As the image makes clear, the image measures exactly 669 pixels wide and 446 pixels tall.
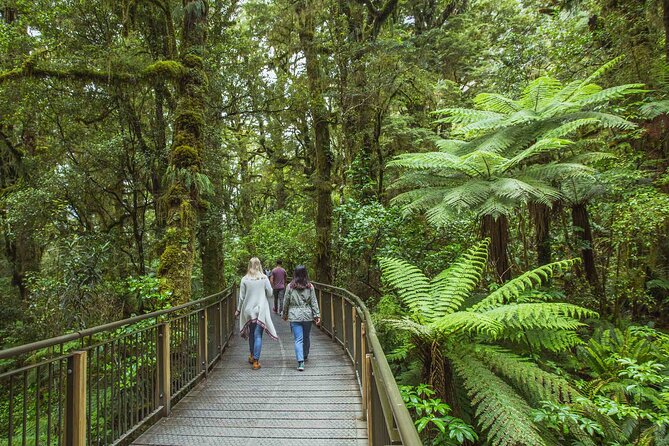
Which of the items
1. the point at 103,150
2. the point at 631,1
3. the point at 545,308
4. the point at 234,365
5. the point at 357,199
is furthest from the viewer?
the point at 357,199

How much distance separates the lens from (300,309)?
5918mm

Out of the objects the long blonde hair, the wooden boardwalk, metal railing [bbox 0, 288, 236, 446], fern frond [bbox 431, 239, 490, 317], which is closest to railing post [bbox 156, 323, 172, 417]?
metal railing [bbox 0, 288, 236, 446]

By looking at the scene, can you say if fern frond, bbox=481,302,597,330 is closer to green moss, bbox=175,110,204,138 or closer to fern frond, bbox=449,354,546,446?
fern frond, bbox=449,354,546,446

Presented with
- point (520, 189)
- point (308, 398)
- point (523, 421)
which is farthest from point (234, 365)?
point (520, 189)

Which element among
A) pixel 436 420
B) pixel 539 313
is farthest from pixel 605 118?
pixel 436 420

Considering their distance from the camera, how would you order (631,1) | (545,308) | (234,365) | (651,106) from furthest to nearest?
(631,1)
(234,365)
(651,106)
(545,308)

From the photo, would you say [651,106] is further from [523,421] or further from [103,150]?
[103,150]

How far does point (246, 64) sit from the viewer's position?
10805 millimetres

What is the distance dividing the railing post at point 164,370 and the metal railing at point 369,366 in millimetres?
2273

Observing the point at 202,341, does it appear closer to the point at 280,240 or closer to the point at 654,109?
the point at 654,109

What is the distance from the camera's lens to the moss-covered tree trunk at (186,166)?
7207mm

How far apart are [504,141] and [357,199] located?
573 centimetres

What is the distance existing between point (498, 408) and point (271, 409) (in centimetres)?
252

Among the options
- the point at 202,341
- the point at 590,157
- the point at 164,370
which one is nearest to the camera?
the point at 164,370
